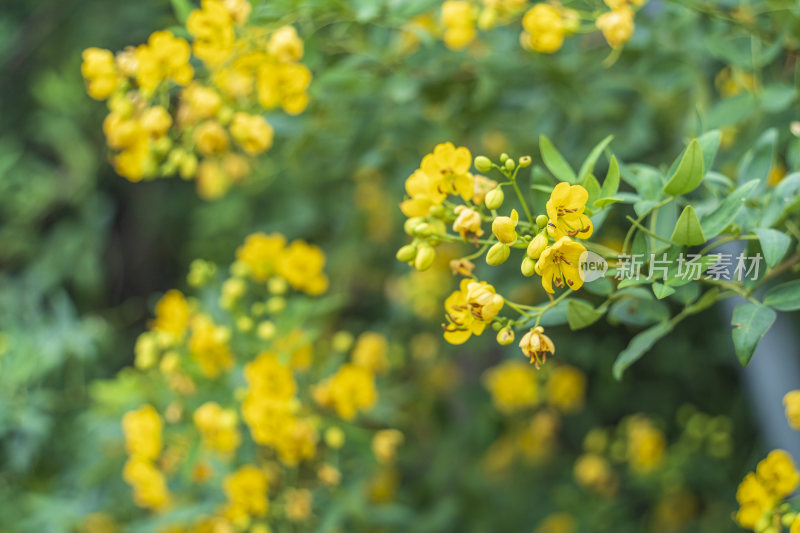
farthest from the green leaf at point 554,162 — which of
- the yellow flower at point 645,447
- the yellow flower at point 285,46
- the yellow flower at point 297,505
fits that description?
the yellow flower at point 645,447

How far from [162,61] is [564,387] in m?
1.20

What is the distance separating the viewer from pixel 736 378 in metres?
1.90

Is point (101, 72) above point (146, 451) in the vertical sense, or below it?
above

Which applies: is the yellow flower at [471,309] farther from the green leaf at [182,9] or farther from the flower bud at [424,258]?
the green leaf at [182,9]


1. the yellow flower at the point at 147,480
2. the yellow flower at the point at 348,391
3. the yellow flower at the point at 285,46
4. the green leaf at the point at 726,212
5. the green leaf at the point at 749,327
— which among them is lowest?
the yellow flower at the point at 147,480

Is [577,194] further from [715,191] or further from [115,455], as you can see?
[115,455]

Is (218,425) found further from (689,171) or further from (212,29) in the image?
(689,171)

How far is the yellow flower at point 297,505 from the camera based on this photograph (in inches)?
50.7

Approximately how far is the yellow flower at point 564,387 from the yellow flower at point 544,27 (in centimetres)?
93

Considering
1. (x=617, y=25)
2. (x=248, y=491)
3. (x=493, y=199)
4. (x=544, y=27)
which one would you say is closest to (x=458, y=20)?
(x=544, y=27)

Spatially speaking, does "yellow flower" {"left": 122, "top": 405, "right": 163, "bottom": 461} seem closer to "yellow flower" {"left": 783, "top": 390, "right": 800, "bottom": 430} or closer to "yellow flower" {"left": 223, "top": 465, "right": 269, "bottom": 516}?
"yellow flower" {"left": 223, "top": 465, "right": 269, "bottom": 516}

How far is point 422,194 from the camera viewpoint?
812 mm

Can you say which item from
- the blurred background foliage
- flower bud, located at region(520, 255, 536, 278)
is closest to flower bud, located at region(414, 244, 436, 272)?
flower bud, located at region(520, 255, 536, 278)

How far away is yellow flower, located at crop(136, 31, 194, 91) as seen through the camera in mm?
1029
